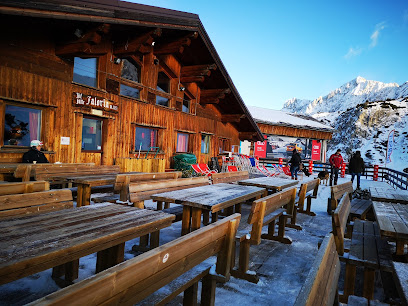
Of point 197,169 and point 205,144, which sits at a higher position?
point 205,144

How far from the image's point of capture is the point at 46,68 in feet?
24.4

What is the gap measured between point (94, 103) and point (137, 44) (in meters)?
2.40

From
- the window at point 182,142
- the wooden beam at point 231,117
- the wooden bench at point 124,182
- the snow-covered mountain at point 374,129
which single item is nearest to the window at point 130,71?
the window at point 182,142

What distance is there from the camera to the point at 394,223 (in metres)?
3.35

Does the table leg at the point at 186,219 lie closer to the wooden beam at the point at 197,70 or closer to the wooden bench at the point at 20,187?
the wooden bench at the point at 20,187

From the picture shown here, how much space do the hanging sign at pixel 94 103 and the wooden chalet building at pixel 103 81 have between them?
31 millimetres

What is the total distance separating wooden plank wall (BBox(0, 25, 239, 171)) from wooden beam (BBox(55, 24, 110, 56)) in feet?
0.96

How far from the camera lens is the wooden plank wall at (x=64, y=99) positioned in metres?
6.80

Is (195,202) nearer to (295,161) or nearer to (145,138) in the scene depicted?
(145,138)

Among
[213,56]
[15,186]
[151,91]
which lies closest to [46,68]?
[151,91]

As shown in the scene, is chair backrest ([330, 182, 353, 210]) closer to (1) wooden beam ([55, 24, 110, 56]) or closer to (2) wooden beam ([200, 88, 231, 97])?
(1) wooden beam ([55, 24, 110, 56])

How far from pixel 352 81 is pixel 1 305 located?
182m

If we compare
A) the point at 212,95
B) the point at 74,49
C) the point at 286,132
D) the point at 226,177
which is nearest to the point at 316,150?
the point at 286,132

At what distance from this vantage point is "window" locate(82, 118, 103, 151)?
28.8 feet
